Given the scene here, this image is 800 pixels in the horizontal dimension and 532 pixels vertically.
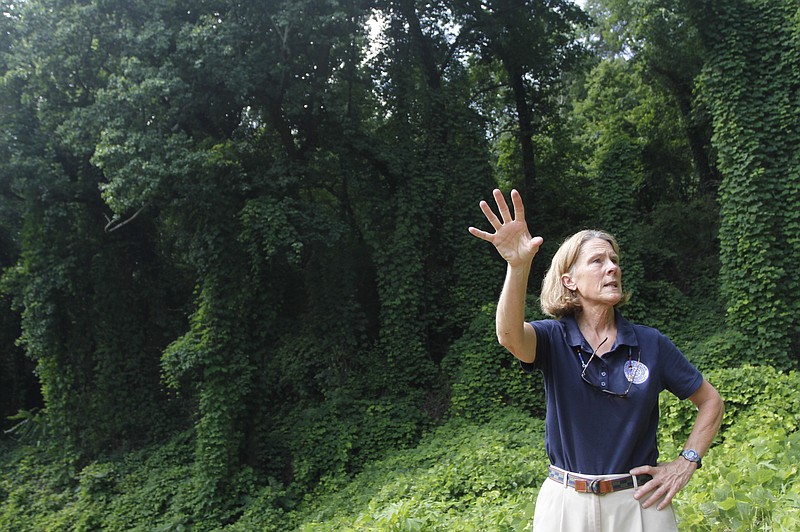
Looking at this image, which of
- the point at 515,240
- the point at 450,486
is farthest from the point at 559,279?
the point at 450,486

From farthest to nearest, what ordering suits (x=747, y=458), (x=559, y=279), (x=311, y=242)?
(x=311, y=242)
(x=747, y=458)
(x=559, y=279)

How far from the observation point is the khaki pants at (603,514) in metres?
1.92

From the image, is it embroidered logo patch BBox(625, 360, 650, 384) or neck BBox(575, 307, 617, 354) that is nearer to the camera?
embroidered logo patch BBox(625, 360, 650, 384)

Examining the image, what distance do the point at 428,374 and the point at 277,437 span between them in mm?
2813

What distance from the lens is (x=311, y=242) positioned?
33.6ft

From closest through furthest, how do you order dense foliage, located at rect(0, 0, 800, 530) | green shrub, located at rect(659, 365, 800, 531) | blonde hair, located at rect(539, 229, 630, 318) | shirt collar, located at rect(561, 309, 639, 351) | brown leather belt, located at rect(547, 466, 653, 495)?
brown leather belt, located at rect(547, 466, 653, 495) → shirt collar, located at rect(561, 309, 639, 351) → blonde hair, located at rect(539, 229, 630, 318) → green shrub, located at rect(659, 365, 800, 531) → dense foliage, located at rect(0, 0, 800, 530)

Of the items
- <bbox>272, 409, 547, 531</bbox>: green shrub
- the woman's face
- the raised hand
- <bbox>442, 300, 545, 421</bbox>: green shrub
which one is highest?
the raised hand

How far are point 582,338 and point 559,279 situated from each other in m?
0.23

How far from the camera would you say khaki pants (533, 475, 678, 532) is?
1.92 meters

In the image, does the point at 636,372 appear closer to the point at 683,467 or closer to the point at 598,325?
the point at 598,325

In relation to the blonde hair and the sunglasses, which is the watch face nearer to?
the sunglasses

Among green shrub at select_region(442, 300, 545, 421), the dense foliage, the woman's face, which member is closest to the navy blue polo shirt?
the woman's face

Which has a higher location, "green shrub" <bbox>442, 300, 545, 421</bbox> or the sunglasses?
the sunglasses

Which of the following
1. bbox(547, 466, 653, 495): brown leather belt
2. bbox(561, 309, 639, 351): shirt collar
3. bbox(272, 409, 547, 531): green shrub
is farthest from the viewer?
bbox(272, 409, 547, 531): green shrub
